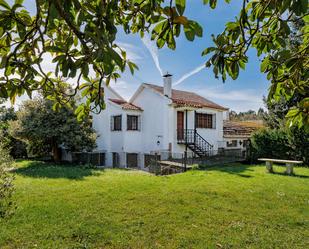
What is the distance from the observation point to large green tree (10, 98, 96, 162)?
18.6m

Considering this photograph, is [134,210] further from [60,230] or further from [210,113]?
[210,113]

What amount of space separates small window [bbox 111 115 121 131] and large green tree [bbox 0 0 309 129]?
1901 centimetres

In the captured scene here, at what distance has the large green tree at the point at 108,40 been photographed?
147 cm

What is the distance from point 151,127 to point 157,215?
14.3 meters

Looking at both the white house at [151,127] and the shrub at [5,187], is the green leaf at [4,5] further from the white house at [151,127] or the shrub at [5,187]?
the white house at [151,127]

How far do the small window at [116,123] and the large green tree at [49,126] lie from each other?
2.53 meters

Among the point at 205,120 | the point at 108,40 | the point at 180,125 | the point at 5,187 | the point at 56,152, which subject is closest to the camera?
the point at 108,40

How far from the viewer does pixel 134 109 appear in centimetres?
2155

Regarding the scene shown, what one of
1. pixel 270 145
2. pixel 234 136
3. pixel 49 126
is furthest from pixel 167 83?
pixel 234 136

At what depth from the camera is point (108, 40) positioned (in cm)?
134

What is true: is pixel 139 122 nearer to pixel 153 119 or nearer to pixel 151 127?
pixel 151 127

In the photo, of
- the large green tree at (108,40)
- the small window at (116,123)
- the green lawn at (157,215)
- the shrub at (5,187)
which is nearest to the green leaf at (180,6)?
the large green tree at (108,40)

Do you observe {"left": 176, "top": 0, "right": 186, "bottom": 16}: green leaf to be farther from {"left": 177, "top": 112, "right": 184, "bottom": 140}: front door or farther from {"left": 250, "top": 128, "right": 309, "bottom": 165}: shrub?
{"left": 177, "top": 112, "right": 184, "bottom": 140}: front door

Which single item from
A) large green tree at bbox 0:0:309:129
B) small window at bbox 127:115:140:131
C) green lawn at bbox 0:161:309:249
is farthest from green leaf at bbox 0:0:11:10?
small window at bbox 127:115:140:131
